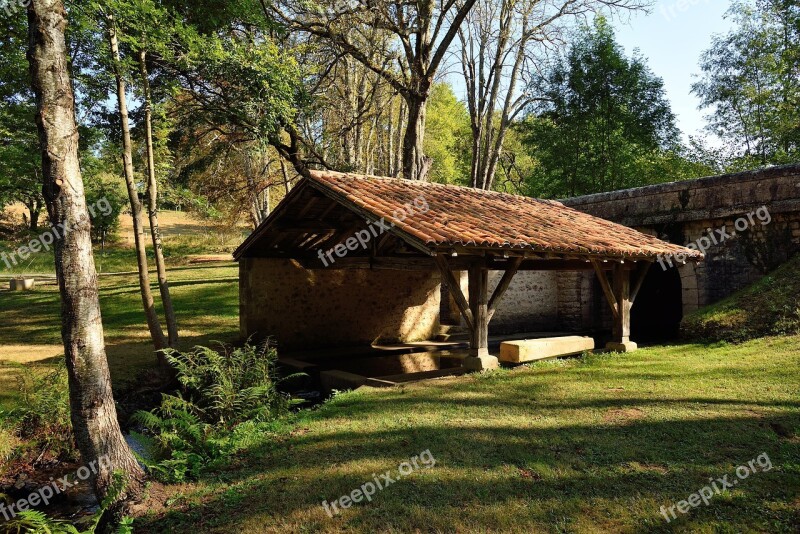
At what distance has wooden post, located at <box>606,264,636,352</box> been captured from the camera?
9617 millimetres

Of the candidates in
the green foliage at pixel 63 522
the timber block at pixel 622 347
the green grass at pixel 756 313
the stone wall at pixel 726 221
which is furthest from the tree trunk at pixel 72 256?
the stone wall at pixel 726 221

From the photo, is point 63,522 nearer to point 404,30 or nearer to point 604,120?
point 404,30

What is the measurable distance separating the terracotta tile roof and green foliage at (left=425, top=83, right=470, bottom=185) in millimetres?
17120

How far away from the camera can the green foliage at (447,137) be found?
92.8 ft

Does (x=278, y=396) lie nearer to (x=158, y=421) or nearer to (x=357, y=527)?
(x=158, y=421)

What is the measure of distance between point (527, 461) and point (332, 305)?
8066 mm

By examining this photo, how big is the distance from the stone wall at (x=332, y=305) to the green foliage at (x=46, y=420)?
358 cm

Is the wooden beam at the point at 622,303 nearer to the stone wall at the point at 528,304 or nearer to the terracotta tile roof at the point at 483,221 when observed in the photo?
the terracotta tile roof at the point at 483,221

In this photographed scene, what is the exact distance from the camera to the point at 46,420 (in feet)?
21.4

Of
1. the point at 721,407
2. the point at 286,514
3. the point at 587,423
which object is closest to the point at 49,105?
the point at 286,514

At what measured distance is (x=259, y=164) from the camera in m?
18.6

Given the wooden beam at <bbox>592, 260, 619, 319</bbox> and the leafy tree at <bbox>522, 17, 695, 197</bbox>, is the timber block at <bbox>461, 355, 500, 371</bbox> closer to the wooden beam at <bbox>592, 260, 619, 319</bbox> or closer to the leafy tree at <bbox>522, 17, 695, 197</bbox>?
the wooden beam at <bbox>592, 260, 619, 319</bbox>

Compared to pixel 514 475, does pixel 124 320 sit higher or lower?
Answer: higher

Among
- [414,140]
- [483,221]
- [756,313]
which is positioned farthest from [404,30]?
[756,313]
